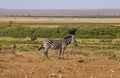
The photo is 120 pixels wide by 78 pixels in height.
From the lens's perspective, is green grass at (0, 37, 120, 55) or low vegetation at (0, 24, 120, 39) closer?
green grass at (0, 37, 120, 55)

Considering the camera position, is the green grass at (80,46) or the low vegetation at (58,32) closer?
the green grass at (80,46)

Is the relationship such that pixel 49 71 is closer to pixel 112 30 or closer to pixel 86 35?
pixel 86 35

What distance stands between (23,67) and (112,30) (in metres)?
44.6

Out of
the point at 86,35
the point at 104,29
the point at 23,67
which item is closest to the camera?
the point at 23,67

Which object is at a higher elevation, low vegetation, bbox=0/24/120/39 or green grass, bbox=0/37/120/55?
green grass, bbox=0/37/120/55

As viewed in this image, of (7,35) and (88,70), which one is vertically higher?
(88,70)

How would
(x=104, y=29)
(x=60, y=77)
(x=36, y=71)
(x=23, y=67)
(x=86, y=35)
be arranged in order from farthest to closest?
(x=104, y=29) < (x=86, y=35) < (x=23, y=67) < (x=36, y=71) < (x=60, y=77)

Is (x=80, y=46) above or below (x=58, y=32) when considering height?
above

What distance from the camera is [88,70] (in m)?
18.7

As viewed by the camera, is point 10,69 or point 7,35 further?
point 7,35

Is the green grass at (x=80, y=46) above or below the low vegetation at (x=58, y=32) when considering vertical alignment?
above

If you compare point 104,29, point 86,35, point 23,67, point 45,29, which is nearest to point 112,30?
point 104,29

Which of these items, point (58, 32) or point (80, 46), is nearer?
point (80, 46)

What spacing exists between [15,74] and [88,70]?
3.61 metres
